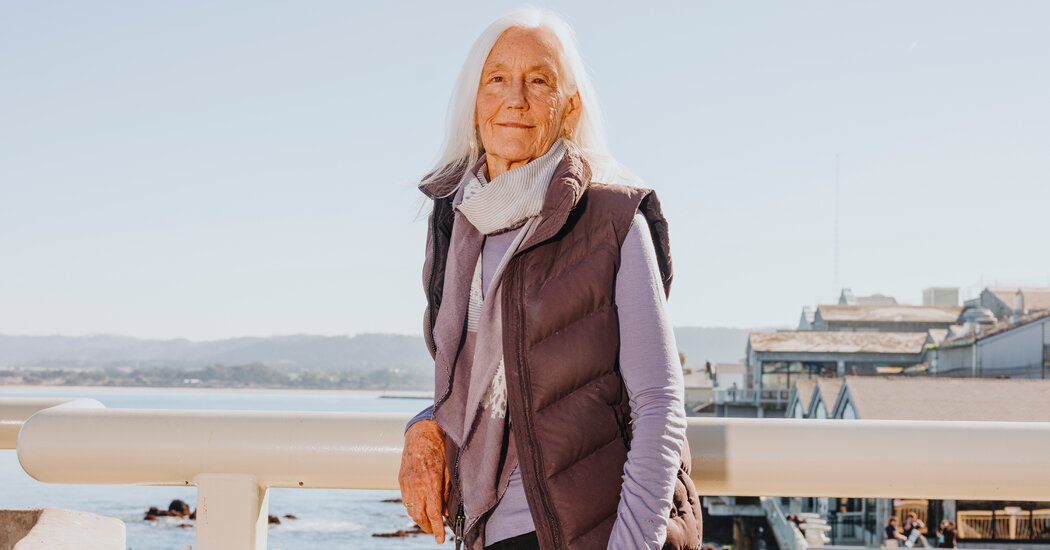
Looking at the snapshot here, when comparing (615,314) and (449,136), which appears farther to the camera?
(449,136)

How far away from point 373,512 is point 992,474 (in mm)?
43542

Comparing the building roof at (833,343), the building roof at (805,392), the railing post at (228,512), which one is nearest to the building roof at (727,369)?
the building roof at (833,343)

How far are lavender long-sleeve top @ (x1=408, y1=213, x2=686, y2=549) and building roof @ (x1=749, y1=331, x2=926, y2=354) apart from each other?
3203 centimetres

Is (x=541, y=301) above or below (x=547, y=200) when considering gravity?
below

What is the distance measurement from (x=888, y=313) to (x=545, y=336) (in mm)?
43491

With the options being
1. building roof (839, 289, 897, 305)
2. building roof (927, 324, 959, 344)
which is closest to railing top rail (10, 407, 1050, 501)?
building roof (927, 324, 959, 344)

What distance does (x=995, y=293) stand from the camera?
36156mm

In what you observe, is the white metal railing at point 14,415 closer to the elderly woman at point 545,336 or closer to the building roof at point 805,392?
the elderly woman at point 545,336

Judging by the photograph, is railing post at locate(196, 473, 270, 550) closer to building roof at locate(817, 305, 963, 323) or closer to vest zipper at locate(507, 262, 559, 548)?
vest zipper at locate(507, 262, 559, 548)

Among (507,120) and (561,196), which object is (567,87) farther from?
(561,196)

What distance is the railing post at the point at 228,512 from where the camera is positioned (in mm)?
1817

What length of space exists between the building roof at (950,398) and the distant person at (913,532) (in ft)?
5.87

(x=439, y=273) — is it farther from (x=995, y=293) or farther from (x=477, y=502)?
(x=995, y=293)

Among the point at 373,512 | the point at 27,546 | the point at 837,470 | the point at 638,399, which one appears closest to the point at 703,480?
the point at 837,470
